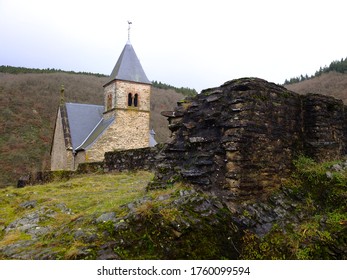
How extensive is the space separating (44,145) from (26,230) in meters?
38.6

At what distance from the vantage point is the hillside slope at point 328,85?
36.8 m

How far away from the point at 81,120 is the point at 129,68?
5.74 metres

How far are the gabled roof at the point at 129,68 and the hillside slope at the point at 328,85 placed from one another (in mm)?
18398

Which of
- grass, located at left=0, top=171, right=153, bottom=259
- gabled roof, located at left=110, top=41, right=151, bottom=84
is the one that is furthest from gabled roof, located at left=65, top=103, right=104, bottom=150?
grass, located at left=0, top=171, right=153, bottom=259

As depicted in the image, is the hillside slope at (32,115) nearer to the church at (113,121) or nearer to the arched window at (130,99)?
the church at (113,121)

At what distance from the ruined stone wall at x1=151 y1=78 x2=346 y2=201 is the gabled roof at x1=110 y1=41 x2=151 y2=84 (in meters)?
22.0

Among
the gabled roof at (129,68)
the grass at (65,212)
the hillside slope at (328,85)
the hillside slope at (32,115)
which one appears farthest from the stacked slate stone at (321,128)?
the hillside slope at (32,115)

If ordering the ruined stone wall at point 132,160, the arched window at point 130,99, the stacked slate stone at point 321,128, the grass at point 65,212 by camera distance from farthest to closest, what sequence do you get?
the arched window at point 130,99
the ruined stone wall at point 132,160
the stacked slate stone at point 321,128
the grass at point 65,212

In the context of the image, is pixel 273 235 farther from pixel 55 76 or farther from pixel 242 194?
pixel 55 76

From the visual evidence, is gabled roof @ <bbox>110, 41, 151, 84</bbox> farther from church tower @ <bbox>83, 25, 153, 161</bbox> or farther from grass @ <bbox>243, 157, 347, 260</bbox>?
grass @ <bbox>243, 157, 347, 260</bbox>

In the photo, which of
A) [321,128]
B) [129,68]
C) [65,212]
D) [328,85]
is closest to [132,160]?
[65,212]

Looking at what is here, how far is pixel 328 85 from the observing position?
136ft

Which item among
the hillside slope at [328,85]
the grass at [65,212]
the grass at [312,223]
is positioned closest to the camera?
the grass at [312,223]

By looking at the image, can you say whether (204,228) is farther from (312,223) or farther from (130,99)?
(130,99)
